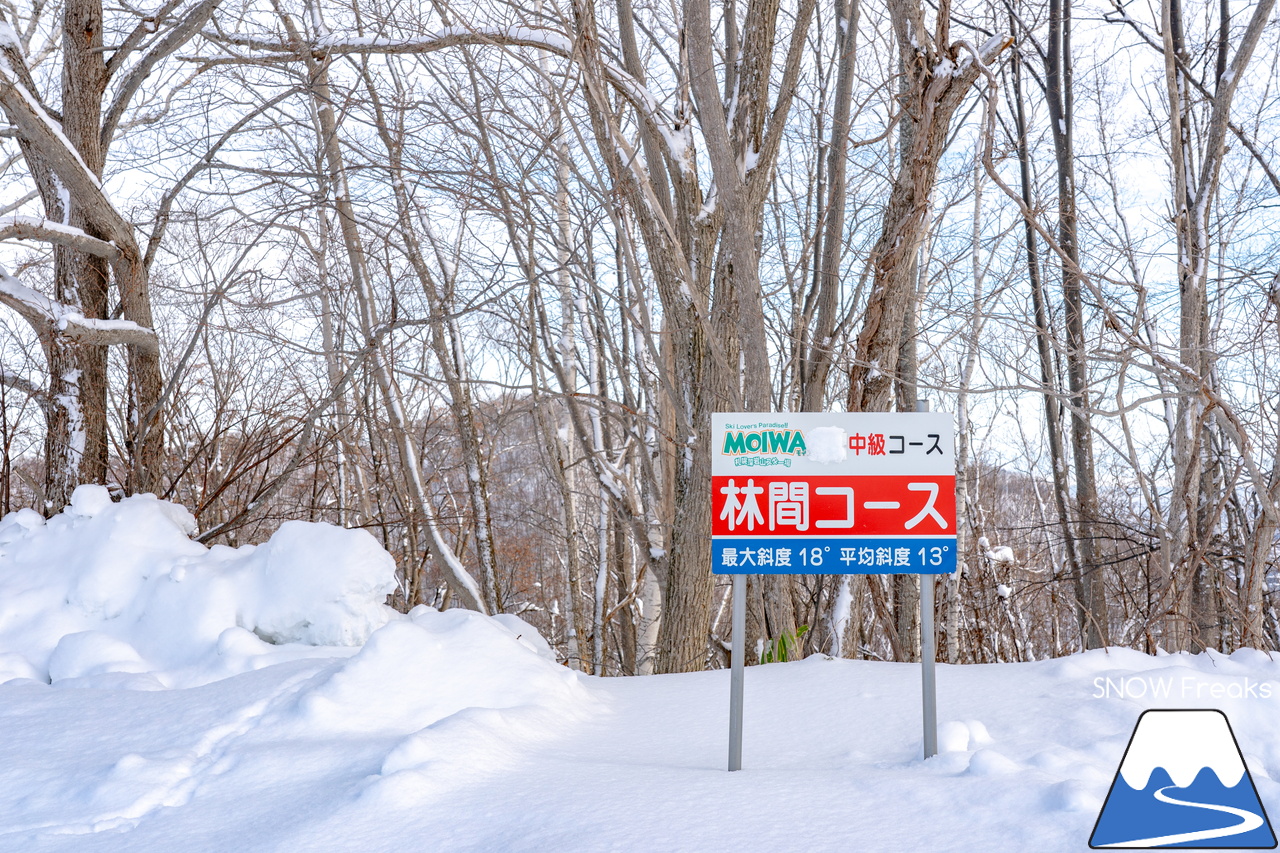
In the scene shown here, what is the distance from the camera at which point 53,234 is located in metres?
5.07

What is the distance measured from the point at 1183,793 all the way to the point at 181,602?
3.79 metres

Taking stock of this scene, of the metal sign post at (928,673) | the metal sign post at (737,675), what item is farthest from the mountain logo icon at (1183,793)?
the metal sign post at (737,675)

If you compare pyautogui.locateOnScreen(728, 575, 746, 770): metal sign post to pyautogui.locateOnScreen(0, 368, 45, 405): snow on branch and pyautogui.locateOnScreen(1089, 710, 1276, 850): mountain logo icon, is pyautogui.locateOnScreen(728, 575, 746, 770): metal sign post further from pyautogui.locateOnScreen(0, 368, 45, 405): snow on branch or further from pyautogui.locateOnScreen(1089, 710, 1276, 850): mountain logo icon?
pyautogui.locateOnScreen(0, 368, 45, 405): snow on branch

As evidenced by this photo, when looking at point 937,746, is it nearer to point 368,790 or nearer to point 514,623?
point 368,790

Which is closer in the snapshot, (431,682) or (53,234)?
(431,682)

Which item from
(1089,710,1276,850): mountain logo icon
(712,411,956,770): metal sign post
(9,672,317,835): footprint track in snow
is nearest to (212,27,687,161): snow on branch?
(712,411,956,770): metal sign post

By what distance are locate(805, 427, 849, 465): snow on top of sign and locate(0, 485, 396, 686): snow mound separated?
216 cm

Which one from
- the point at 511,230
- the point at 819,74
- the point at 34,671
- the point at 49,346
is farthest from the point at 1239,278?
the point at 49,346

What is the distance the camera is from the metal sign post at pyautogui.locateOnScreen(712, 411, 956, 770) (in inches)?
104

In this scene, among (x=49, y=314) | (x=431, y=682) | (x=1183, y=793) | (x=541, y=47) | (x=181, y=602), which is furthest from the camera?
(x=49, y=314)

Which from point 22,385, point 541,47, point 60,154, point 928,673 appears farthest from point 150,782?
point 60,154

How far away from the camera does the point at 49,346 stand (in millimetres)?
5301

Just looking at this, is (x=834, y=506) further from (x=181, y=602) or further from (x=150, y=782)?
(x=181, y=602)

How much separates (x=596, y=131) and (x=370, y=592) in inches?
108
